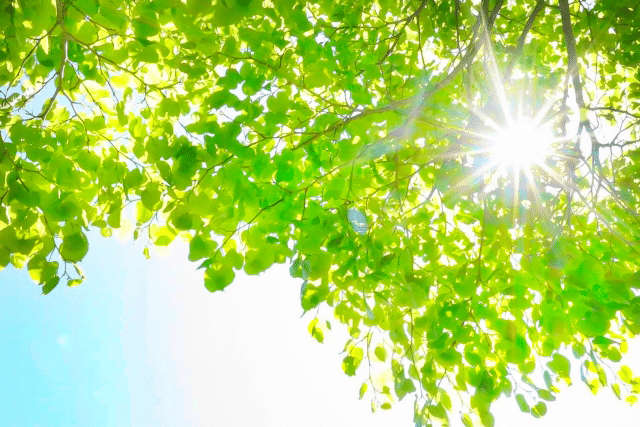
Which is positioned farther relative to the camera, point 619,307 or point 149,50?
point 149,50

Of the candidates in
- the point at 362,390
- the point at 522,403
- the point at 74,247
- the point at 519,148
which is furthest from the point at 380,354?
the point at 74,247

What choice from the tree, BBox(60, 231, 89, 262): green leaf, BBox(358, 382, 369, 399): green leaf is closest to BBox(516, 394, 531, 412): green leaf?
the tree

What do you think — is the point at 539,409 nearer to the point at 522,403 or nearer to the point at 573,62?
the point at 522,403

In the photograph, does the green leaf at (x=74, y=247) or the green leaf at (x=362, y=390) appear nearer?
the green leaf at (x=74, y=247)

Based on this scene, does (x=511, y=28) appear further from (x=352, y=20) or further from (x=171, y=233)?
(x=171, y=233)

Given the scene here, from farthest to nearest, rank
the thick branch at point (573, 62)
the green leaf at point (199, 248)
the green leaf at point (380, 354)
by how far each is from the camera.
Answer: the thick branch at point (573, 62), the green leaf at point (380, 354), the green leaf at point (199, 248)

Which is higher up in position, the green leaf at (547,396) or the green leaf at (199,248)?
the green leaf at (199,248)

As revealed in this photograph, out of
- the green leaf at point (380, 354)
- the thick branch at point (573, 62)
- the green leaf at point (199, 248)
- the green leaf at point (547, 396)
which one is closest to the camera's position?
the green leaf at point (547, 396)

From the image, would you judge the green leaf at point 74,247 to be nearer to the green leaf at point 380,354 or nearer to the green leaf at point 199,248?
the green leaf at point 199,248

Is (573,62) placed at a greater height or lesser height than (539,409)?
greater

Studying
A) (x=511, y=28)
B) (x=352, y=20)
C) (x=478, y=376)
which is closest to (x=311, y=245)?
(x=478, y=376)

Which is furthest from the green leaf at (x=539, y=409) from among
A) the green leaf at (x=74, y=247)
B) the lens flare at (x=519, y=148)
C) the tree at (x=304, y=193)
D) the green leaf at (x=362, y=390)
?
the green leaf at (x=74, y=247)

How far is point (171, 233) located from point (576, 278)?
188 cm

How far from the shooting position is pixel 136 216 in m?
2.27
